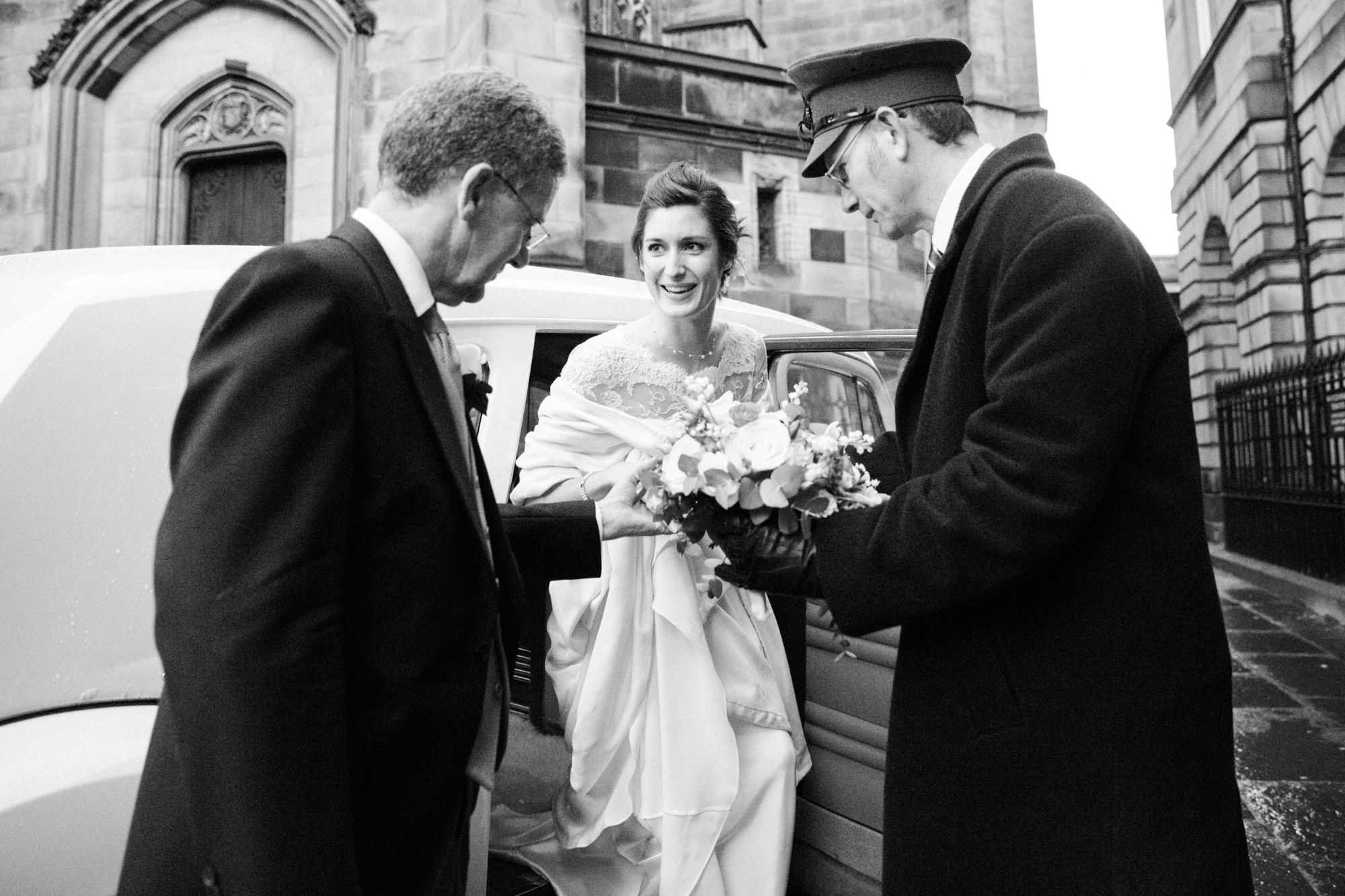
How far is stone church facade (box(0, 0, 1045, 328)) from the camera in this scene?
334 inches

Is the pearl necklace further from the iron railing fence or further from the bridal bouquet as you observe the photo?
the iron railing fence

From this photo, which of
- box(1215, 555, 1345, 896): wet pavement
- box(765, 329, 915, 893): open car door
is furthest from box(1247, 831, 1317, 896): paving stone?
box(765, 329, 915, 893): open car door

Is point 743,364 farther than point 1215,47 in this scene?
No

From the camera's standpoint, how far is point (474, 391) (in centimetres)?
168

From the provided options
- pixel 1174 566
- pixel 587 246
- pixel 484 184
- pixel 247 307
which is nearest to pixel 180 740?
pixel 247 307

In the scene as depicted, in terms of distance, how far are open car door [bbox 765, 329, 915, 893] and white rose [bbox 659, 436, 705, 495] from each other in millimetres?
832

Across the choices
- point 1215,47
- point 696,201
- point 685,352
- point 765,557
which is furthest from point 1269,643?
point 1215,47

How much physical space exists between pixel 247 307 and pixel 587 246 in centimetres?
781

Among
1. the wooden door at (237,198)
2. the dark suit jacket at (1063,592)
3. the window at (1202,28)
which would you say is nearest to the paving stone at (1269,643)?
the dark suit jacket at (1063,592)

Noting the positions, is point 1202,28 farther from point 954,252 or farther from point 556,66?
point 954,252

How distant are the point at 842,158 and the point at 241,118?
30.3ft

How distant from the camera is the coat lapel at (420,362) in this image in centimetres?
133

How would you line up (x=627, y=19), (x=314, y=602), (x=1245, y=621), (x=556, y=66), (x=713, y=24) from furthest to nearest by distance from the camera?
(x=713, y=24), (x=627, y=19), (x=1245, y=621), (x=556, y=66), (x=314, y=602)

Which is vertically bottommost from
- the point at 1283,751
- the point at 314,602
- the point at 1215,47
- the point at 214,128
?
the point at 1283,751
